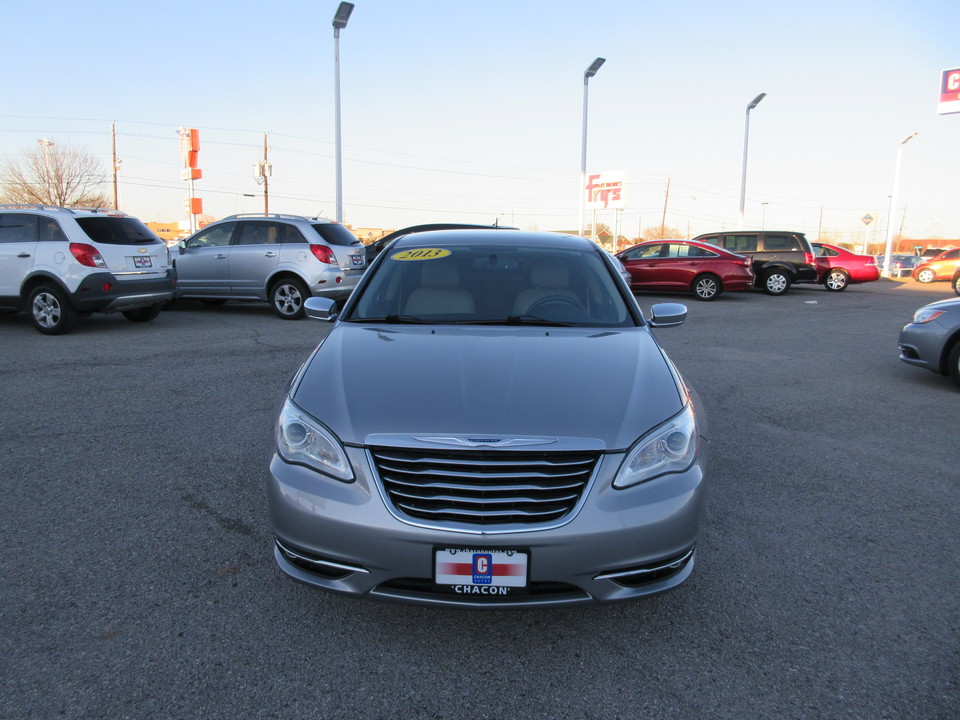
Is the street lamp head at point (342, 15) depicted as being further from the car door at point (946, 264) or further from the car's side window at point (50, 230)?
the car door at point (946, 264)

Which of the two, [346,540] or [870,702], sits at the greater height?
[346,540]

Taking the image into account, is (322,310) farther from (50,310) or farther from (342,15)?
(342,15)

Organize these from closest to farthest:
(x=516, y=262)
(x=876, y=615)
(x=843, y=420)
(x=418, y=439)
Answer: (x=418, y=439) < (x=876, y=615) < (x=516, y=262) < (x=843, y=420)

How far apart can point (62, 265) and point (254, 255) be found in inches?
123

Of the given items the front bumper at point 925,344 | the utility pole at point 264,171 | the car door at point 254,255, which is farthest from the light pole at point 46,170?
the front bumper at point 925,344

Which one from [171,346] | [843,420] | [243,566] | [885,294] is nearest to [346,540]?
[243,566]

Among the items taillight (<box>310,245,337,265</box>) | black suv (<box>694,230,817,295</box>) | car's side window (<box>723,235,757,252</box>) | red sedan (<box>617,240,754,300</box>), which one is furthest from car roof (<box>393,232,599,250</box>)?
car's side window (<box>723,235,757,252</box>)

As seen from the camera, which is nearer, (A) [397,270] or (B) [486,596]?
(B) [486,596]

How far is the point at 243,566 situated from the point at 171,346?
6603 millimetres

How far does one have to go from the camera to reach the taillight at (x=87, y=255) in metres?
9.51

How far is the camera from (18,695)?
7.45 ft

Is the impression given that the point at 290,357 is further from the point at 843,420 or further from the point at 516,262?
the point at 843,420

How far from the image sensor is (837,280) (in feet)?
74.0

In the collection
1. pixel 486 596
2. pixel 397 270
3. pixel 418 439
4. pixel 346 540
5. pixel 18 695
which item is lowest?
pixel 18 695
